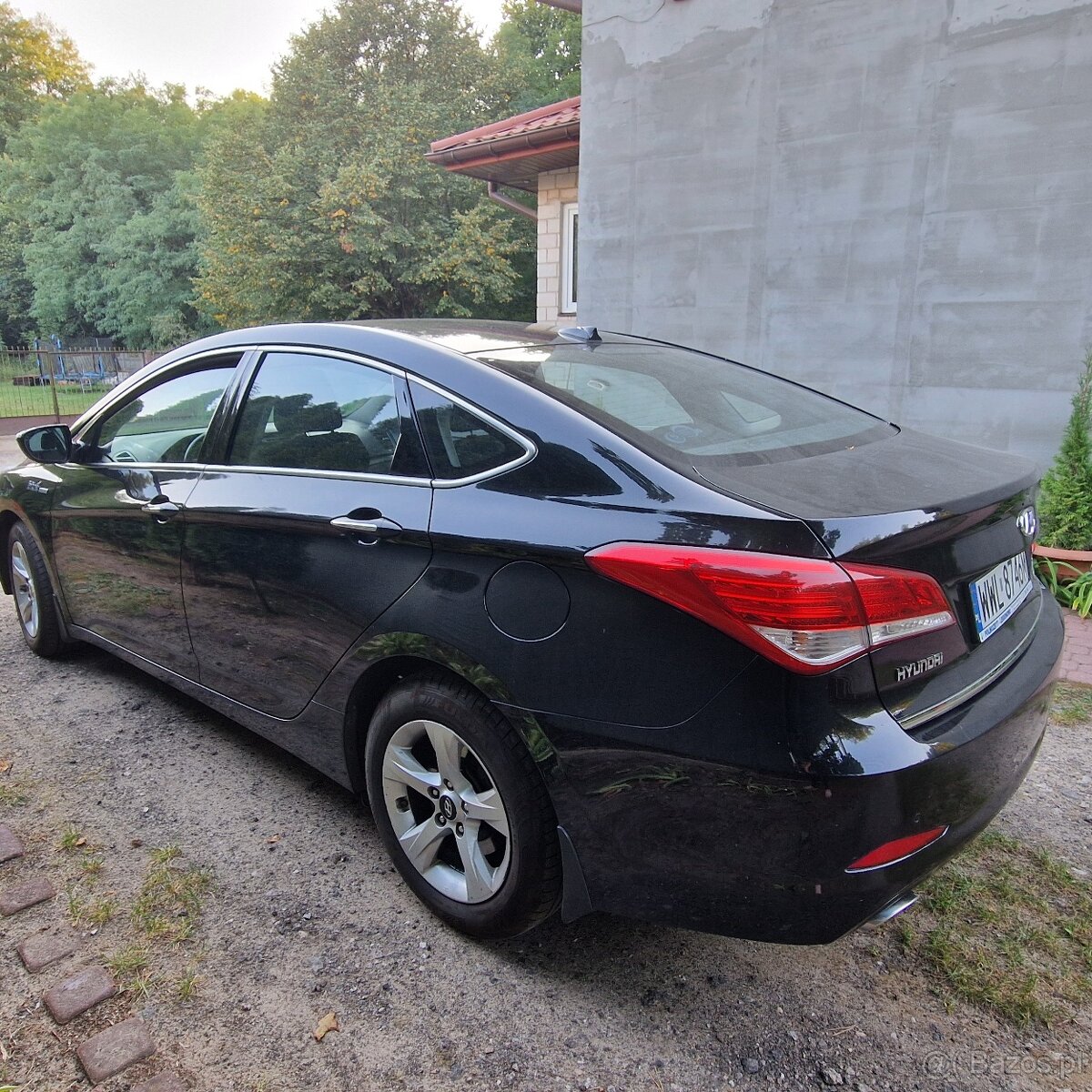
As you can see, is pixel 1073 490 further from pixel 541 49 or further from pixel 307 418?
pixel 541 49

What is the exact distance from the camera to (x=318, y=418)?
8.30 ft

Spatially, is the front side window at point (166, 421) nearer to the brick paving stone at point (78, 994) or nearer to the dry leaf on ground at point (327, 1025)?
the brick paving stone at point (78, 994)

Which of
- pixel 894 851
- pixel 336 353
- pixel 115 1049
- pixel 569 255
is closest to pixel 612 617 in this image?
pixel 894 851

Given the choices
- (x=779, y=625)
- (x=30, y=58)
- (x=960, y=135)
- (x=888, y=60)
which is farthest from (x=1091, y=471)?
(x=30, y=58)

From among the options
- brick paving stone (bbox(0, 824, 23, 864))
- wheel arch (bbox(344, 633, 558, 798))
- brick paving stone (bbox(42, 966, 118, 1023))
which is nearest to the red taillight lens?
wheel arch (bbox(344, 633, 558, 798))

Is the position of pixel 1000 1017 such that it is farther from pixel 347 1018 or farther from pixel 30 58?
pixel 30 58

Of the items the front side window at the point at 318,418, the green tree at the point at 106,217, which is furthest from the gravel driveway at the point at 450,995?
the green tree at the point at 106,217

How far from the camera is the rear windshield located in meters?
1.99

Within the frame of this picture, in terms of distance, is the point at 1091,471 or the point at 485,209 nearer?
the point at 1091,471

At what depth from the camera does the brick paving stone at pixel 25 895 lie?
2.29m

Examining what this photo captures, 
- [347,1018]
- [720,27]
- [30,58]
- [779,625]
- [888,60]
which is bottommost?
[347,1018]

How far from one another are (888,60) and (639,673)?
20.4 ft

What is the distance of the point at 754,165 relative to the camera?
6887 mm

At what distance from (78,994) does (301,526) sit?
127cm
